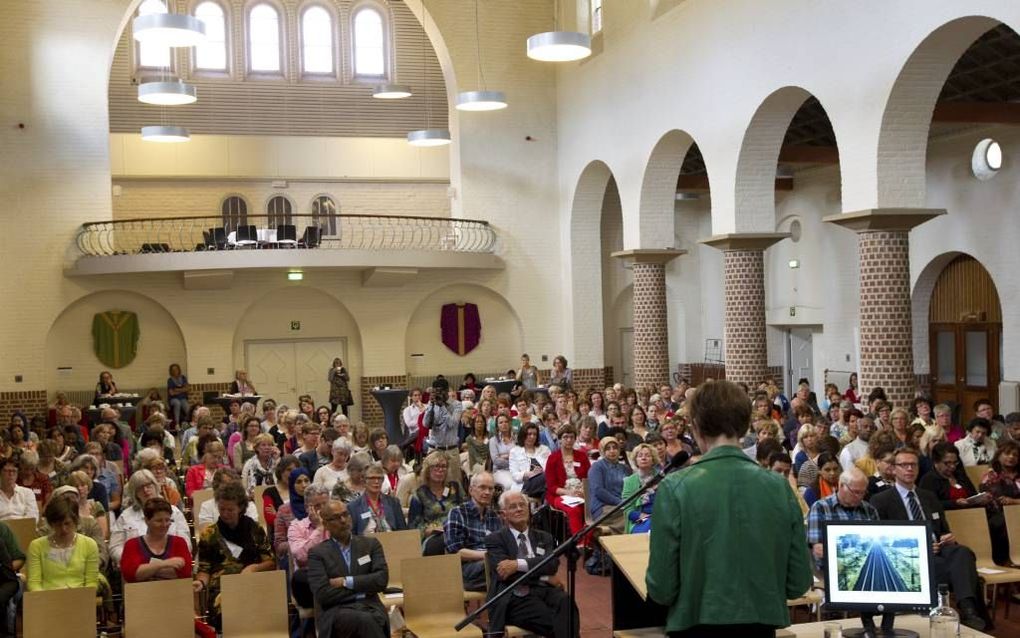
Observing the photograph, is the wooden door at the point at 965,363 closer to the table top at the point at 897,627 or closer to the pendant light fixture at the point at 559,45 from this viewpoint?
the pendant light fixture at the point at 559,45

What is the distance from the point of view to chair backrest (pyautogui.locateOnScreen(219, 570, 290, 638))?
267 inches

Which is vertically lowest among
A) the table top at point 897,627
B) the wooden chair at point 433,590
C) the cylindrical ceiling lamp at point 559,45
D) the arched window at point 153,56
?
the wooden chair at point 433,590

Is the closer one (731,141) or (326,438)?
(326,438)

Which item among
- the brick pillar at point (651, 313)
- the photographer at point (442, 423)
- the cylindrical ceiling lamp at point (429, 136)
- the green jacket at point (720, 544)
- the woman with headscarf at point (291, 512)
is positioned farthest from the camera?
the cylindrical ceiling lamp at point (429, 136)

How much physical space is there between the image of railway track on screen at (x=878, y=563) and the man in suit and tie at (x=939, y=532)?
2.37 metres

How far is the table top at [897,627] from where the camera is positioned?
4953 mm

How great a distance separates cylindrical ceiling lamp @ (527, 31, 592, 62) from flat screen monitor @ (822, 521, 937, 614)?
11147mm

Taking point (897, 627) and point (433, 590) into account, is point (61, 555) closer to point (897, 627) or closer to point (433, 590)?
point (433, 590)

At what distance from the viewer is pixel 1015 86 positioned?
1623 cm

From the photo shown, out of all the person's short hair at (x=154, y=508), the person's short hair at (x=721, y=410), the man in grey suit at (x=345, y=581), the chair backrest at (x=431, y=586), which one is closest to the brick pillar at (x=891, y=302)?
the chair backrest at (x=431, y=586)

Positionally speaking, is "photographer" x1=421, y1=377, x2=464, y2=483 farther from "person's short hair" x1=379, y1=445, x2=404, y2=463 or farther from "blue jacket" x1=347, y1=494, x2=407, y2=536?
"blue jacket" x1=347, y1=494, x2=407, y2=536

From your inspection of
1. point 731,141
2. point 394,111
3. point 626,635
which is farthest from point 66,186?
point 626,635

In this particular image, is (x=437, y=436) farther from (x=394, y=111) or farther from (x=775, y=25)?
(x=394, y=111)

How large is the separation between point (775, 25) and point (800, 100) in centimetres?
108
